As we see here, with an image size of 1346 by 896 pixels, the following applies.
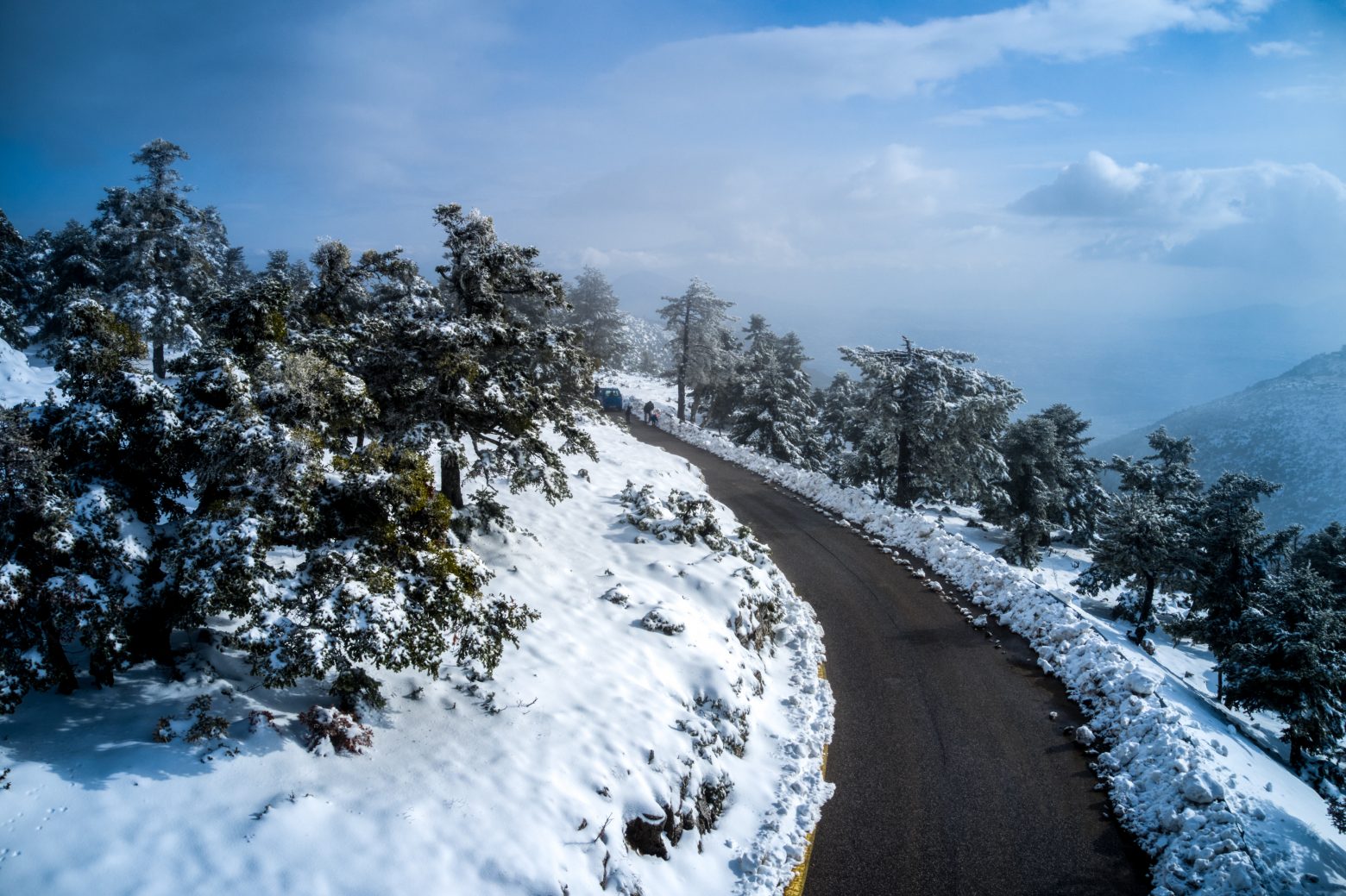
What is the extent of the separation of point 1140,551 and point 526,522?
22014 mm

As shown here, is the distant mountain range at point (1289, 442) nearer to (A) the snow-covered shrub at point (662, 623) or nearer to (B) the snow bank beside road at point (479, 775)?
(A) the snow-covered shrub at point (662, 623)

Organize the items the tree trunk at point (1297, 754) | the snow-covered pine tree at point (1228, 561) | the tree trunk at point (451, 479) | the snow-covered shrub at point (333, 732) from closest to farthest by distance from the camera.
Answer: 1. the snow-covered shrub at point (333, 732)
2. the tree trunk at point (1297, 754)
3. the tree trunk at point (451, 479)
4. the snow-covered pine tree at point (1228, 561)

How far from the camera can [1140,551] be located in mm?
21641

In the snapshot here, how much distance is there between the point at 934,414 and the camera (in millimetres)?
26391

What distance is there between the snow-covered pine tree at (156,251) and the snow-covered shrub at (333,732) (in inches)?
1127

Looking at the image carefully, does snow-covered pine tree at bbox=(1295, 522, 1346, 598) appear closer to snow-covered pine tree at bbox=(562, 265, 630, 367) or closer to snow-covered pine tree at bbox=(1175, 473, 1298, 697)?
snow-covered pine tree at bbox=(1175, 473, 1298, 697)

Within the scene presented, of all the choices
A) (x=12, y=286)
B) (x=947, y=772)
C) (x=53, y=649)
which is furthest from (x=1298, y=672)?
(x=12, y=286)

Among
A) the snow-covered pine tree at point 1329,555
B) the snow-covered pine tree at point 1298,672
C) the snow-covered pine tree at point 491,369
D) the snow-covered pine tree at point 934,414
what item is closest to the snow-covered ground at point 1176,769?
the snow-covered pine tree at point 1298,672

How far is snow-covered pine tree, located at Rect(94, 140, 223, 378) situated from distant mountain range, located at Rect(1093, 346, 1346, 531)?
521 feet

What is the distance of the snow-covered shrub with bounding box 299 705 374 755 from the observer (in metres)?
7.44

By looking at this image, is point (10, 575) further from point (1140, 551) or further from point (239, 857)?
point (1140, 551)

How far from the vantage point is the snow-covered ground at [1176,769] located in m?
8.55

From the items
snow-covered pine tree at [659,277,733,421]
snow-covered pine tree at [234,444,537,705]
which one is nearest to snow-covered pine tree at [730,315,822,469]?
snow-covered pine tree at [659,277,733,421]

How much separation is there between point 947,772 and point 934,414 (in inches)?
728
